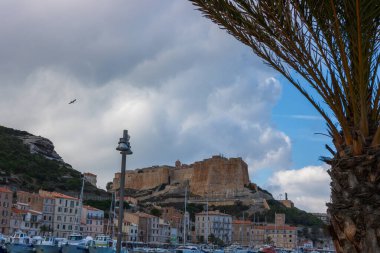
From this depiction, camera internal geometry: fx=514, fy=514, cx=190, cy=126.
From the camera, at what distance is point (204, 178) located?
147000 mm

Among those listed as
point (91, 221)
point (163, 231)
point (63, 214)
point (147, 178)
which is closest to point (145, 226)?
point (163, 231)

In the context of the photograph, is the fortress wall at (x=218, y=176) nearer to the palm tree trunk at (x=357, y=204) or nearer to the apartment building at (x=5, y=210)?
the apartment building at (x=5, y=210)

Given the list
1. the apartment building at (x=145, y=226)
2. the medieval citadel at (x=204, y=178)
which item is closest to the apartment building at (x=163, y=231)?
the apartment building at (x=145, y=226)

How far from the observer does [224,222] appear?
9800cm

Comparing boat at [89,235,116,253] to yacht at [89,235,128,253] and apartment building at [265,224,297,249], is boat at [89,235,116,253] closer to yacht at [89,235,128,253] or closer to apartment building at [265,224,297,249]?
yacht at [89,235,128,253]

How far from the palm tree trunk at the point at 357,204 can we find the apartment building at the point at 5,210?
6385cm

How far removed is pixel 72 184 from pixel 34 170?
834 cm

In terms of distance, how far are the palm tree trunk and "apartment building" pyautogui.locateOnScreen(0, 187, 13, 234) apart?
63848 mm

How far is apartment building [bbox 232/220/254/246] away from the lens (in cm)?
9950

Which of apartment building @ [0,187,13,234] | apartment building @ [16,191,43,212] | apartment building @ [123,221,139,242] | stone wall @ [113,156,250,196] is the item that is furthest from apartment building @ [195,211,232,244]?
stone wall @ [113,156,250,196]

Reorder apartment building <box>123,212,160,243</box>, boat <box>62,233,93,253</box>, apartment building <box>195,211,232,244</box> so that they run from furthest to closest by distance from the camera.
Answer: apartment building <box>195,211,232,244</box>
apartment building <box>123,212,160,243</box>
boat <box>62,233,93,253</box>

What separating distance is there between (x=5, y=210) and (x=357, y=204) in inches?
2559

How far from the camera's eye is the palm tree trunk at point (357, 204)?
5.82 metres

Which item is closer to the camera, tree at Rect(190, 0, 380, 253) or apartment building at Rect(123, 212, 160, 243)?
tree at Rect(190, 0, 380, 253)
